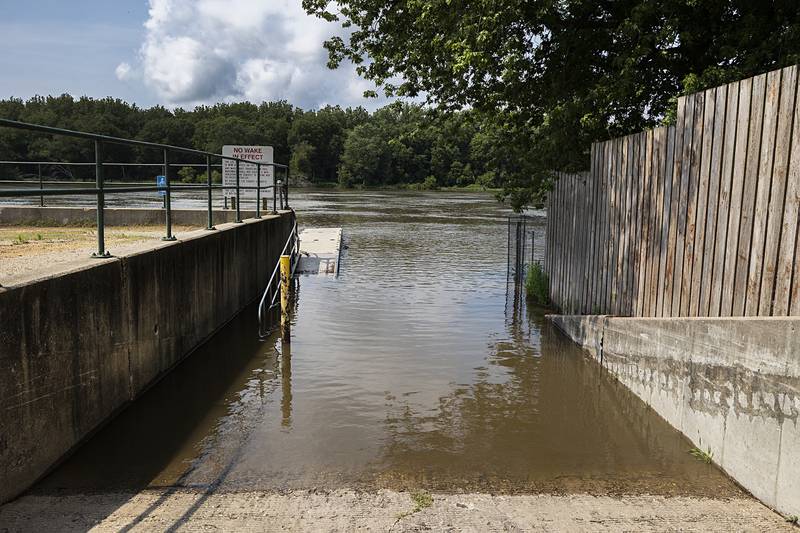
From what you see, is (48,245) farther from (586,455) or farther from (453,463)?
(586,455)

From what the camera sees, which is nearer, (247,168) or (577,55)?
(577,55)

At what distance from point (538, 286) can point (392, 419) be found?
7.51m

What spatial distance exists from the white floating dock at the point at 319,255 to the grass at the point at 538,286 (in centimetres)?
498

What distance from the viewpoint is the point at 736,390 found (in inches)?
207

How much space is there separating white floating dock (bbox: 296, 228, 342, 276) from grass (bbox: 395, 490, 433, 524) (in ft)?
38.7

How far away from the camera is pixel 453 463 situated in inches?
231

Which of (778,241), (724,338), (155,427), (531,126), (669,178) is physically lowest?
(155,427)

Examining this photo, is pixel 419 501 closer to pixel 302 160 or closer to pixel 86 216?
pixel 86 216

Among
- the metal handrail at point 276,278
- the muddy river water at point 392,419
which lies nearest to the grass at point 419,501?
the muddy river water at point 392,419

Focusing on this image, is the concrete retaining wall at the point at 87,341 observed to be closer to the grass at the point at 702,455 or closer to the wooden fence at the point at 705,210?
the grass at the point at 702,455

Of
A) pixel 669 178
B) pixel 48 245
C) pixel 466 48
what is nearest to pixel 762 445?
pixel 669 178

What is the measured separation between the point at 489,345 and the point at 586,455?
4.19m

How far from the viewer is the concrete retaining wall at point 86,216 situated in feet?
55.2

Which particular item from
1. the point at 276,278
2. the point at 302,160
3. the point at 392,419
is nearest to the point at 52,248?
the point at 276,278
